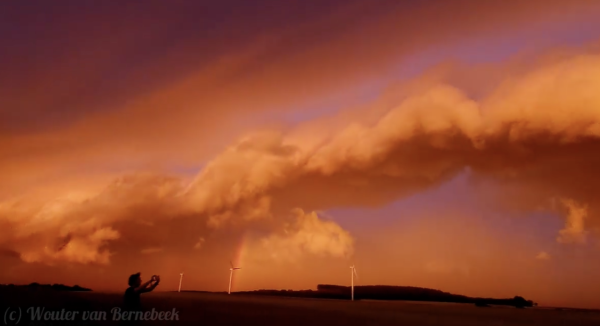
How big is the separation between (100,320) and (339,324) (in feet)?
68.1

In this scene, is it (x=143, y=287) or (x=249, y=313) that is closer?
(x=143, y=287)

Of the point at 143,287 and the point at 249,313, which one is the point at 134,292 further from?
the point at 249,313

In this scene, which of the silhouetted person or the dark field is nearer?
the silhouetted person

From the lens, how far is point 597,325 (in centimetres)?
6175

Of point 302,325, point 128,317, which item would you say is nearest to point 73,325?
point 128,317

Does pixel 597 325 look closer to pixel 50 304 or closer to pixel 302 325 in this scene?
pixel 302 325

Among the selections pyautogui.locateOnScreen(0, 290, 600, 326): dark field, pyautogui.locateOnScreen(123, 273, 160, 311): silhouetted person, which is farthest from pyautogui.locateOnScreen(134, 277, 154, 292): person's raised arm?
pyautogui.locateOnScreen(0, 290, 600, 326): dark field

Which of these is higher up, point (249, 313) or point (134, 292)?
point (134, 292)

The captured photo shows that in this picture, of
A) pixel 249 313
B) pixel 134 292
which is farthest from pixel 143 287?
pixel 249 313

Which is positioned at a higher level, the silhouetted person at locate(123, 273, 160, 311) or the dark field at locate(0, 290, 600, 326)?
the silhouetted person at locate(123, 273, 160, 311)

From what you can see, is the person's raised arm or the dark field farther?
the dark field

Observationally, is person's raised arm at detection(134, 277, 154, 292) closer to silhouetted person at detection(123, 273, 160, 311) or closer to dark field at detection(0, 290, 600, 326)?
silhouetted person at detection(123, 273, 160, 311)

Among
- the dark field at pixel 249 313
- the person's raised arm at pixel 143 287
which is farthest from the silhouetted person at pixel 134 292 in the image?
the dark field at pixel 249 313

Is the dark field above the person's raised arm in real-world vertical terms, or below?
below
